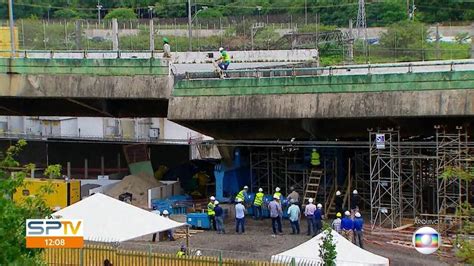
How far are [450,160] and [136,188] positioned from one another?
38.2 ft

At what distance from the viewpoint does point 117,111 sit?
33094 mm

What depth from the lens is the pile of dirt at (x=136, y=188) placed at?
32.4 m

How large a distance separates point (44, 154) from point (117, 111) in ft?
49.3

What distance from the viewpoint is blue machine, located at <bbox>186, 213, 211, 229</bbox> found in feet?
92.6

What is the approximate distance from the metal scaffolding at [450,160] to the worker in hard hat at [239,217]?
18.5 feet

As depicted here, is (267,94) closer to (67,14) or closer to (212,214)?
(212,214)

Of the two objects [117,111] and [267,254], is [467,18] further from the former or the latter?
[267,254]

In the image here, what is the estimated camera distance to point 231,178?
1268 inches

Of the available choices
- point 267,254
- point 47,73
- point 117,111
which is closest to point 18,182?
point 267,254

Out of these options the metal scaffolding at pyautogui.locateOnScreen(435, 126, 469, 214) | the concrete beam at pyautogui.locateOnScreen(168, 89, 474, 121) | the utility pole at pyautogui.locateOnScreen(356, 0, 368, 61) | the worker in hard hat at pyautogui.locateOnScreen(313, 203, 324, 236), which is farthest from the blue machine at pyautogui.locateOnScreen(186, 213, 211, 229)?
the utility pole at pyautogui.locateOnScreen(356, 0, 368, 61)

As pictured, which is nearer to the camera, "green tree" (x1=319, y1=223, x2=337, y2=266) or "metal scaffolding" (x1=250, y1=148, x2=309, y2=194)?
"green tree" (x1=319, y1=223, x2=337, y2=266)

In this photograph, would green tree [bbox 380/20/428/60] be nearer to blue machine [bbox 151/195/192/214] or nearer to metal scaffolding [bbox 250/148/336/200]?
metal scaffolding [bbox 250/148/336/200]

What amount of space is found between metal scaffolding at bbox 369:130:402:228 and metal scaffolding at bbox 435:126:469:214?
1183 mm

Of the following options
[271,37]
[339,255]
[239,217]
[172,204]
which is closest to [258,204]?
[239,217]
